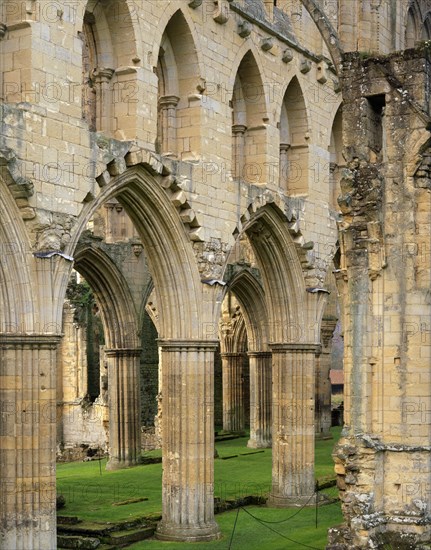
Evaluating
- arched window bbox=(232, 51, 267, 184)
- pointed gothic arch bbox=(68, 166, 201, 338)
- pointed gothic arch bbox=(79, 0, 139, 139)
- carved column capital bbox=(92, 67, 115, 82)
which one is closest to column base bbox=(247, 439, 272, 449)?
arched window bbox=(232, 51, 267, 184)

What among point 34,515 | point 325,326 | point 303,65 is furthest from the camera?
point 325,326

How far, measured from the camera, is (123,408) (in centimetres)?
2559

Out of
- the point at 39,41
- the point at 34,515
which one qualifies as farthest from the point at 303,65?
the point at 34,515

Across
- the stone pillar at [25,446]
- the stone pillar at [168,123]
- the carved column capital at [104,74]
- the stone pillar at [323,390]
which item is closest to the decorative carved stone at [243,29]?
the stone pillar at [168,123]

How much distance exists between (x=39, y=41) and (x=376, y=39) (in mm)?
11864

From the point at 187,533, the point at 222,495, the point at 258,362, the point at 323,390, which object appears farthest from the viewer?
the point at 323,390

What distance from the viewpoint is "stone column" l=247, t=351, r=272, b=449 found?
31.3m

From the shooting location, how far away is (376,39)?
80.3ft

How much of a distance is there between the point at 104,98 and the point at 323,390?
19.4m

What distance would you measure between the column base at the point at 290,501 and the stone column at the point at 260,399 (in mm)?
9873

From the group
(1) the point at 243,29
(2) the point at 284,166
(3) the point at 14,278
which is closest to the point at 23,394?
(3) the point at 14,278

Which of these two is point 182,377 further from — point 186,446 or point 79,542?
point 79,542

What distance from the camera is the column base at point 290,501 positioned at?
21127 mm

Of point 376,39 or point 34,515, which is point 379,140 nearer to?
point 34,515
